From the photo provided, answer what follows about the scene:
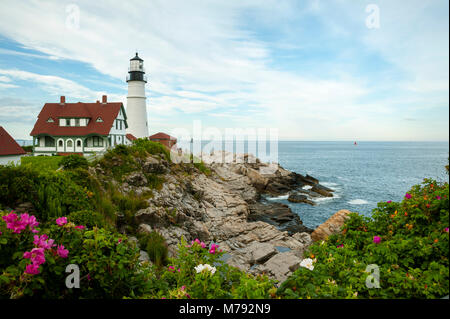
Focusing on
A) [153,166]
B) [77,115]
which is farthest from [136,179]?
[77,115]

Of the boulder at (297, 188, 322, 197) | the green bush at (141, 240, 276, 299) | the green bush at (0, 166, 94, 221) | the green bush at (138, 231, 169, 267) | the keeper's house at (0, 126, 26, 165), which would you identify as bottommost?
the boulder at (297, 188, 322, 197)

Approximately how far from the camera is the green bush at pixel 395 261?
13.5 feet

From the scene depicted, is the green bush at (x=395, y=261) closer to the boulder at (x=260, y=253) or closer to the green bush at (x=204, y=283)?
the green bush at (x=204, y=283)

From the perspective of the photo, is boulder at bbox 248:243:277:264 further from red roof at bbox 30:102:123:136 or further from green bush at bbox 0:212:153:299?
red roof at bbox 30:102:123:136

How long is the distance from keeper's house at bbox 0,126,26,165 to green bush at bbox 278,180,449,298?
2526 cm

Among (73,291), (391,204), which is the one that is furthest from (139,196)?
(391,204)

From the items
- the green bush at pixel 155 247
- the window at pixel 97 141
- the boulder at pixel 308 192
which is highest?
the window at pixel 97 141

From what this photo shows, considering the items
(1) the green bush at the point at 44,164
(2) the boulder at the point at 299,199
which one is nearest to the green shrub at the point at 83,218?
(1) the green bush at the point at 44,164

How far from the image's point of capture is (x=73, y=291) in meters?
4.49

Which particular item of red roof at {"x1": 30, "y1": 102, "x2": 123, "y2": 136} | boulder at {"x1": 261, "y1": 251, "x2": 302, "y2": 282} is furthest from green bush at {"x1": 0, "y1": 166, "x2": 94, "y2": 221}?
red roof at {"x1": 30, "y1": 102, "x2": 123, "y2": 136}

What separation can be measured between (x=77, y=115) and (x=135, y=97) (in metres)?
10.0

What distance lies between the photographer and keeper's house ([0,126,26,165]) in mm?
21812

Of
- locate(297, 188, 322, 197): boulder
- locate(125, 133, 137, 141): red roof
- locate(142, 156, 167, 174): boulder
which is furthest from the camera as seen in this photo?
locate(125, 133, 137, 141): red roof
